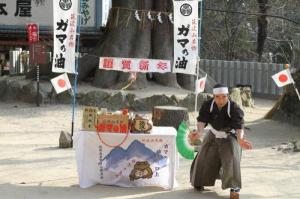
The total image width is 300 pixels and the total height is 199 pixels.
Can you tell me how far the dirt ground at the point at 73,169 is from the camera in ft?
20.9

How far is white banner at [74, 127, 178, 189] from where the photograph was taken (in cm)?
642

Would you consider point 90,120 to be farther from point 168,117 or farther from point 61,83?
point 168,117

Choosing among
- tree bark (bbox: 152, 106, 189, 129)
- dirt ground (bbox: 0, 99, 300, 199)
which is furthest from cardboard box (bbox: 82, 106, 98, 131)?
tree bark (bbox: 152, 106, 189, 129)

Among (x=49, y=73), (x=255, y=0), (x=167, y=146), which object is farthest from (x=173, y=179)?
(x=255, y=0)

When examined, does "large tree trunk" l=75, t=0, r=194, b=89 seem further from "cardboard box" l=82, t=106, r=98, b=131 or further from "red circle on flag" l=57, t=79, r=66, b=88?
"cardboard box" l=82, t=106, r=98, b=131

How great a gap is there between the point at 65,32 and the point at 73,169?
2901 mm

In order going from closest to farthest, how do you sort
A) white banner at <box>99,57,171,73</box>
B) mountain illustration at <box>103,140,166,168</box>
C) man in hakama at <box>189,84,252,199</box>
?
man in hakama at <box>189,84,252,199</box> → mountain illustration at <box>103,140,166,168</box> → white banner at <box>99,57,171,73</box>

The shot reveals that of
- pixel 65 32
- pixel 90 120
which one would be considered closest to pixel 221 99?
pixel 90 120

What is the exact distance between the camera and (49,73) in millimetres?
17031

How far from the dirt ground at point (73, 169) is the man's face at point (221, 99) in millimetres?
1040

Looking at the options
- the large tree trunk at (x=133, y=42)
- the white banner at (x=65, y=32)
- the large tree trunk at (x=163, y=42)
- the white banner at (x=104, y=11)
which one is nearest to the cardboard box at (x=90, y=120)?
the white banner at (x=65, y=32)

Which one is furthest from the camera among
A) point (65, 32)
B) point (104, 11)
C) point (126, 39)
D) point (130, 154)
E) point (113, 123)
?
point (104, 11)

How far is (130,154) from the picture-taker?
6.50 meters

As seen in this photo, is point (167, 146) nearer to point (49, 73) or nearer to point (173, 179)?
point (173, 179)
